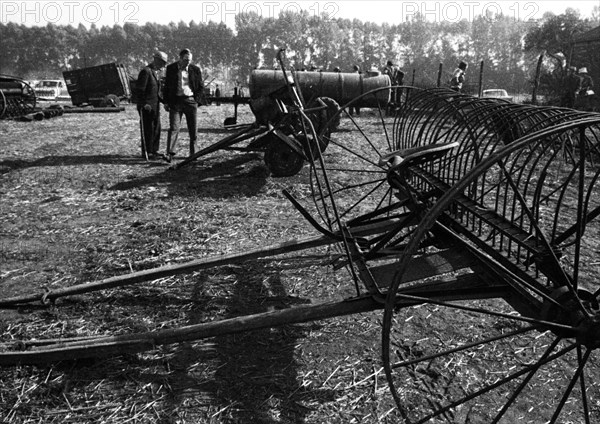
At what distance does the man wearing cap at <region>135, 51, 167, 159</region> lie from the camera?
8.36 meters

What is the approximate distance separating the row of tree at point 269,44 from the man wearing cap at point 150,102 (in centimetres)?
7440

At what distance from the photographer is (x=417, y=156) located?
8.30 ft

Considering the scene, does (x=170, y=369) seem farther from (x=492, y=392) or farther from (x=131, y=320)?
(x=492, y=392)

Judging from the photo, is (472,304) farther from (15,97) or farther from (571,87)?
(15,97)

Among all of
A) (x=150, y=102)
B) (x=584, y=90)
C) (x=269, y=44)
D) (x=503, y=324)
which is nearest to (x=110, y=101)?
(x=150, y=102)

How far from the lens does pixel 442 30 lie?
97562mm

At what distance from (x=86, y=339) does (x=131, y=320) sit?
1.69 feet

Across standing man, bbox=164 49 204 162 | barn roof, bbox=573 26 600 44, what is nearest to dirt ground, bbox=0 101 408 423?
standing man, bbox=164 49 204 162

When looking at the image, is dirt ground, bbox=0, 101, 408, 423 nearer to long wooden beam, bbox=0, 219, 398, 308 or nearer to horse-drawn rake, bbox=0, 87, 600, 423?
long wooden beam, bbox=0, 219, 398, 308

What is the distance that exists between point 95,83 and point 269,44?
7374cm

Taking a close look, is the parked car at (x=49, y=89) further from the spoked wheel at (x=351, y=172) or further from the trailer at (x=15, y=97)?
the spoked wheel at (x=351, y=172)

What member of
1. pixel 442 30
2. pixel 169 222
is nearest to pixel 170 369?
pixel 169 222

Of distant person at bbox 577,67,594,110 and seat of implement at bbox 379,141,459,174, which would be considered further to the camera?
distant person at bbox 577,67,594,110

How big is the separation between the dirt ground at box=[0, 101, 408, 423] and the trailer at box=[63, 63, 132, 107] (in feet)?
52.1
